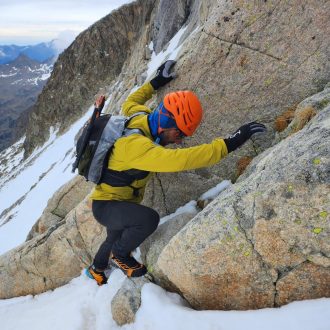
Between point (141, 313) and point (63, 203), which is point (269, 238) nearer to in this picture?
point (141, 313)

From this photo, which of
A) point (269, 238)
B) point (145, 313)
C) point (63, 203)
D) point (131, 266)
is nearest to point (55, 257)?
point (63, 203)

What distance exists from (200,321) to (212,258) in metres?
1.12

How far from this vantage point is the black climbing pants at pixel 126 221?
8547 millimetres

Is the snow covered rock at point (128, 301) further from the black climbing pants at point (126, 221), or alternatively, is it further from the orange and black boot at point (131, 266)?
the black climbing pants at point (126, 221)

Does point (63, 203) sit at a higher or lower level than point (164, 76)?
lower

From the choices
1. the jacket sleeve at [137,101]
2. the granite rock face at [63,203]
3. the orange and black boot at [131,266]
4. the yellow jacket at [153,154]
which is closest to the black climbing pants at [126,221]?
the orange and black boot at [131,266]

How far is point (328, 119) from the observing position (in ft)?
21.8

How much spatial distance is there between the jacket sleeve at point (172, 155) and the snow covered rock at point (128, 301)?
288 cm

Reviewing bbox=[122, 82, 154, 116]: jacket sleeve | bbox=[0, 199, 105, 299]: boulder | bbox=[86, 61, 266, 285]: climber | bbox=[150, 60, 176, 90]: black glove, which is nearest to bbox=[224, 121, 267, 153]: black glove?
bbox=[86, 61, 266, 285]: climber

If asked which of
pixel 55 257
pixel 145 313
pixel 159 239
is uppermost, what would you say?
pixel 159 239

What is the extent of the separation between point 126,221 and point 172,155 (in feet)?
7.45

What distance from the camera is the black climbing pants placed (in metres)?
8.55

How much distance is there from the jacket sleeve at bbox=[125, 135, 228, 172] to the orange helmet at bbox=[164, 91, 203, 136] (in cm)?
64

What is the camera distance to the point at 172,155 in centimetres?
724
